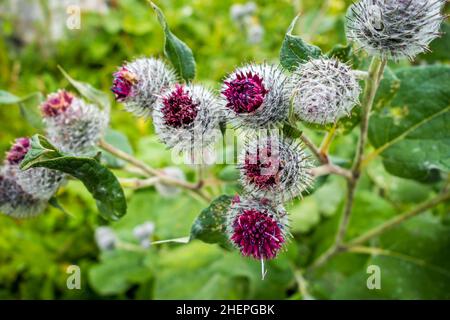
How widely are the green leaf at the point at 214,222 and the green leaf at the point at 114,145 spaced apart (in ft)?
2.37

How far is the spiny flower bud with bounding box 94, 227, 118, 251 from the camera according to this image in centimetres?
335

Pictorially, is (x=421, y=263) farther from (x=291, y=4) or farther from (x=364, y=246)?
(x=291, y=4)

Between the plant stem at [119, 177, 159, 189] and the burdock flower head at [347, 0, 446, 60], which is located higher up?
the burdock flower head at [347, 0, 446, 60]

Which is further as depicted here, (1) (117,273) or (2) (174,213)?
(1) (117,273)

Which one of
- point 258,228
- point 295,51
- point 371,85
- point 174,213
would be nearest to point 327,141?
point 371,85

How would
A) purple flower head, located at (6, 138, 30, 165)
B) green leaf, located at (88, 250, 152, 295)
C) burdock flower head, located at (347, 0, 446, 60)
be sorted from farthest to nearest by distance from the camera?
green leaf, located at (88, 250, 152, 295)
purple flower head, located at (6, 138, 30, 165)
burdock flower head, located at (347, 0, 446, 60)

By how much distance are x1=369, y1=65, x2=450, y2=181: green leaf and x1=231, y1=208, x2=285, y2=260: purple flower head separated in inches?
32.3

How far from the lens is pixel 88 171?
1.66m

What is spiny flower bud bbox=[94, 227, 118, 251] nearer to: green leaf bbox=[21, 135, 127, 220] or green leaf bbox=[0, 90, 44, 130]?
green leaf bbox=[0, 90, 44, 130]

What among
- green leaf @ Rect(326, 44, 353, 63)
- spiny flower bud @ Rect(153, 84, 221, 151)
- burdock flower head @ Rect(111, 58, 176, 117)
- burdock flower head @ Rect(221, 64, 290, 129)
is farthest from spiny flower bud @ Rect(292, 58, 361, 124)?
burdock flower head @ Rect(111, 58, 176, 117)

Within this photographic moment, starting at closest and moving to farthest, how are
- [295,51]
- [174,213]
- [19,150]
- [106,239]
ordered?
[295,51], [19,150], [174,213], [106,239]

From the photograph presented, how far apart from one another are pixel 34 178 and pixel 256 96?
914 millimetres

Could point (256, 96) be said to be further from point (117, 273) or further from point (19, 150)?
point (117, 273)

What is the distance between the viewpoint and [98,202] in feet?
6.20
